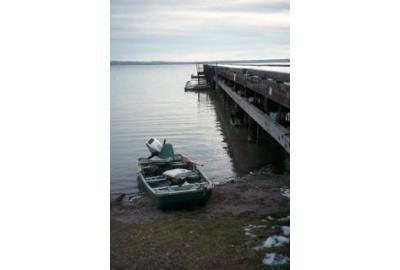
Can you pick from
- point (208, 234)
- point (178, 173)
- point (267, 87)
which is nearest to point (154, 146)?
point (178, 173)

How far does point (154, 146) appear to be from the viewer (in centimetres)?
328

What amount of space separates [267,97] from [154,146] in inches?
46.2

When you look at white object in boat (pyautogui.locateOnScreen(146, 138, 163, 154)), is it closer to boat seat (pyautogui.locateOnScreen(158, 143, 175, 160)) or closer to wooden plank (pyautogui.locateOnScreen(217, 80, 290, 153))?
boat seat (pyautogui.locateOnScreen(158, 143, 175, 160))

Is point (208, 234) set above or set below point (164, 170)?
below

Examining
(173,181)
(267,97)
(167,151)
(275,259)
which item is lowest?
(275,259)

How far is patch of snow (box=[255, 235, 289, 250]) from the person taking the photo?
2.90 m

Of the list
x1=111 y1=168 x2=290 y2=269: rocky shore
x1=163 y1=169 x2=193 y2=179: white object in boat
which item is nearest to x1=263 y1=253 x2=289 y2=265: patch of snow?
x1=111 y1=168 x2=290 y2=269: rocky shore

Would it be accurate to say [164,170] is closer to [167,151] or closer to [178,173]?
[178,173]
